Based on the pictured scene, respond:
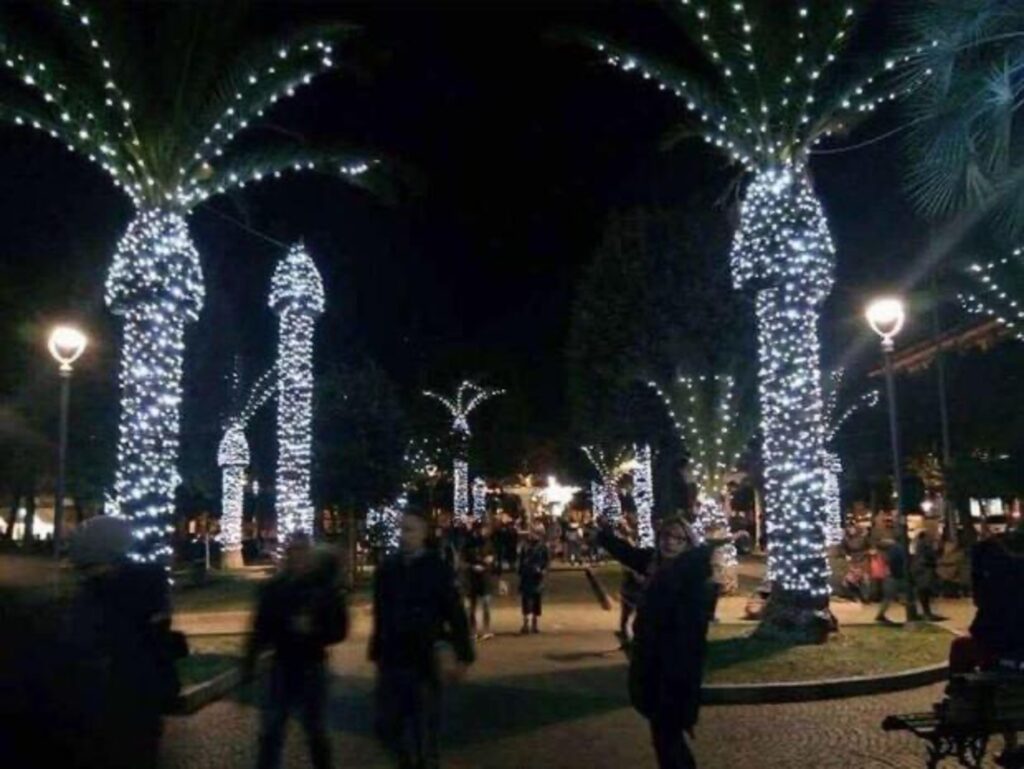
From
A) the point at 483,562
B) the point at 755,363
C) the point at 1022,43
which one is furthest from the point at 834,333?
the point at 1022,43

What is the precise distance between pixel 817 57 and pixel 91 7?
29.4 feet

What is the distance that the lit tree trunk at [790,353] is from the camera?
679 inches

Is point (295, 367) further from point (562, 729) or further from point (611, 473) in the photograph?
point (611, 473)

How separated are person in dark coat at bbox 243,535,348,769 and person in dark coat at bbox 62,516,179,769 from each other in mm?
2103

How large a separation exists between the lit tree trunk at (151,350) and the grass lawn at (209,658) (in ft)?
4.60

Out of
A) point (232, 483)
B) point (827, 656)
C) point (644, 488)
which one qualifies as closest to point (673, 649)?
point (827, 656)

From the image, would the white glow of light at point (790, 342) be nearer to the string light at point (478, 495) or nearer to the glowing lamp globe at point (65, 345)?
the glowing lamp globe at point (65, 345)

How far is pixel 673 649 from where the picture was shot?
7000 millimetres

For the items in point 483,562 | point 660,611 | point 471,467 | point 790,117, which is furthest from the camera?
point 471,467

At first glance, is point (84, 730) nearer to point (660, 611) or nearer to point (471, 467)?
point (660, 611)

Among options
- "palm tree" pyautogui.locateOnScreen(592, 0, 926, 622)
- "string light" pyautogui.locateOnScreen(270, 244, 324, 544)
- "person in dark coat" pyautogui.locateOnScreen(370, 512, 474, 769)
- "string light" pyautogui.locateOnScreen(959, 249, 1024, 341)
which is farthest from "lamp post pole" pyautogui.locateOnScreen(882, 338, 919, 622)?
"person in dark coat" pyautogui.locateOnScreen(370, 512, 474, 769)

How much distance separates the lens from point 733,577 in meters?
28.4

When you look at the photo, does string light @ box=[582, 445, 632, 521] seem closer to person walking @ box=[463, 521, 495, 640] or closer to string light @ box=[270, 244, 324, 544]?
string light @ box=[270, 244, 324, 544]

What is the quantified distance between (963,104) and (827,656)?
641cm
